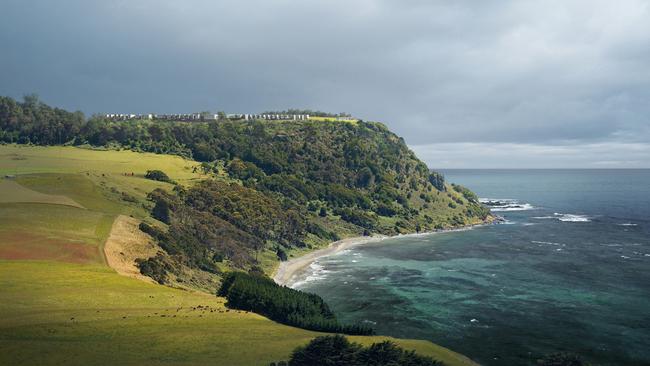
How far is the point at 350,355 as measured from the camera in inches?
2320

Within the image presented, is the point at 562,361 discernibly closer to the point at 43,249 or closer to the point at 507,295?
the point at 507,295

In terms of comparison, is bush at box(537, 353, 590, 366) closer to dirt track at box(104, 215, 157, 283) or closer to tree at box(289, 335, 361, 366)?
tree at box(289, 335, 361, 366)

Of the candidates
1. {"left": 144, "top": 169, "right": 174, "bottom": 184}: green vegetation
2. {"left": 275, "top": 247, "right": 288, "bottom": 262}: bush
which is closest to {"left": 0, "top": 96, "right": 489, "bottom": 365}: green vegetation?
{"left": 275, "top": 247, "right": 288, "bottom": 262}: bush

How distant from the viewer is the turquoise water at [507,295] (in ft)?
280

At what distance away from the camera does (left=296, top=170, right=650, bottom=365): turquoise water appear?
3360 inches

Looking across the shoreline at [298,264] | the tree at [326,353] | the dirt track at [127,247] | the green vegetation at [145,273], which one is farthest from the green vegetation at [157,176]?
the tree at [326,353]

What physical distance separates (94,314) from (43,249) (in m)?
37.7

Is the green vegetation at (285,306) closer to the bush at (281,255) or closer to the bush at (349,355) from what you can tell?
the bush at (349,355)

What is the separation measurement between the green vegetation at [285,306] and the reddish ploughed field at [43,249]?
32.3 metres

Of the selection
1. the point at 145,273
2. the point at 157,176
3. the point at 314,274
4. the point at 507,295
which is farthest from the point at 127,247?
the point at 507,295

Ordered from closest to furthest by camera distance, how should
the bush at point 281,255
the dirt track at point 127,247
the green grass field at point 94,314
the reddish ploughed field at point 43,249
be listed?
1. the green grass field at point 94,314
2. the reddish ploughed field at point 43,249
3. the dirt track at point 127,247
4. the bush at point 281,255

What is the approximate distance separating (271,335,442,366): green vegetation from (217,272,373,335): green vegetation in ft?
51.2

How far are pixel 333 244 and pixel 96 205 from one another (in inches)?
3790

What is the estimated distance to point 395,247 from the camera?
19562 centimetres
